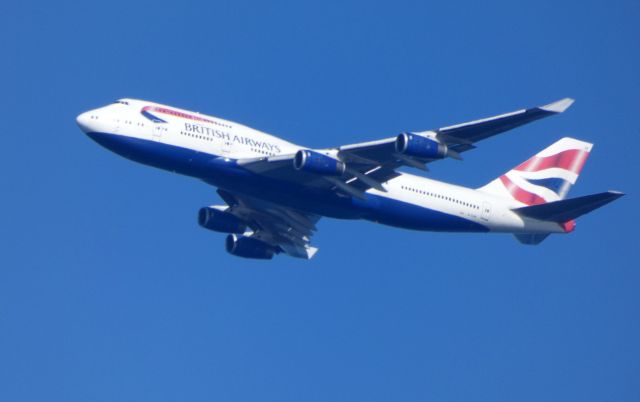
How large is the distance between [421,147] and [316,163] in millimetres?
4905

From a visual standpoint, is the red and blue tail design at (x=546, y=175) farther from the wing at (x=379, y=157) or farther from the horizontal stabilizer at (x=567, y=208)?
the wing at (x=379, y=157)

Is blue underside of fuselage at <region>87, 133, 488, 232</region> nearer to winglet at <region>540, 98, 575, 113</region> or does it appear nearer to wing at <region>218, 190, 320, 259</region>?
wing at <region>218, 190, 320, 259</region>

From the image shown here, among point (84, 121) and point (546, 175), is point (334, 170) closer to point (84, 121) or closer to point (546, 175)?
point (84, 121)

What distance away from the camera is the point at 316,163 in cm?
4934

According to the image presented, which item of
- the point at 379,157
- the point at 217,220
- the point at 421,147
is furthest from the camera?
the point at 217,220

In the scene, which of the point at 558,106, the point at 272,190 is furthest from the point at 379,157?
the point at 558,106

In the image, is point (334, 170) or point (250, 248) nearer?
point (334, 170)

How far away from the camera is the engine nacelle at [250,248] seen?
194ft

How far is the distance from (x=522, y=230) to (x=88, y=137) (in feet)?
73.3

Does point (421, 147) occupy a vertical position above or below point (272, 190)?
above

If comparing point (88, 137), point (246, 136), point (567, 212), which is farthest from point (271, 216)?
point (567, 212)

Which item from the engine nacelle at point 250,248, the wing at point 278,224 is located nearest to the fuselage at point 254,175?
the wing at point 278,224

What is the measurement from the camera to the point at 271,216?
193 feet

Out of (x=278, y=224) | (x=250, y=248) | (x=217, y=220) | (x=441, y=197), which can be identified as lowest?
(x=250, y=248)
